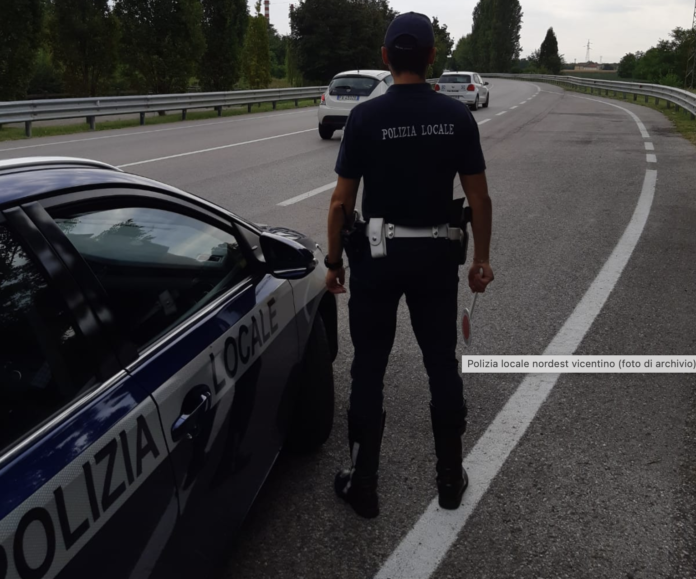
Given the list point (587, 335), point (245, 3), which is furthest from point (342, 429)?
point (245, 3)

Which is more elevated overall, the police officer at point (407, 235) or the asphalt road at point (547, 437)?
the police officer at point (407, 235)

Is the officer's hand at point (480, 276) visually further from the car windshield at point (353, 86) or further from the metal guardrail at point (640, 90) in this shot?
the metal guardrail at point (640, 90)

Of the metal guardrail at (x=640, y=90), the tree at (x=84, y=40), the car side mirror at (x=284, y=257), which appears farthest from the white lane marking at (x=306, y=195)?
the tree at (x=84, y=40)

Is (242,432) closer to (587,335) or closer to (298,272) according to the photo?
(298,272)

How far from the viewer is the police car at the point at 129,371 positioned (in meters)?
1.57

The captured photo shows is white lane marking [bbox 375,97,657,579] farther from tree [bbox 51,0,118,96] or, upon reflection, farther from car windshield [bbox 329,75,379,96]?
tree [bbox 51,0,118,96]

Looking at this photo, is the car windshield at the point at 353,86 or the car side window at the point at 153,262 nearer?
the car side window at the point at 153,262

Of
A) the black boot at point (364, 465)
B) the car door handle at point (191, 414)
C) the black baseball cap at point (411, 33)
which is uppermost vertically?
the black baseball cap at point (411, 33)

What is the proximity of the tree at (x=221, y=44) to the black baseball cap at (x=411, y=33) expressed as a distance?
89.7 ft

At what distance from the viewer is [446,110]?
263 centimetres

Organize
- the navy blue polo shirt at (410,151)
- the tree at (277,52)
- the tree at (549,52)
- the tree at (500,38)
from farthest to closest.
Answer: the tree at (549,52) → the tree at (500,38) → the tree at (277,52) → the navy blue polo shirt at (410,151)

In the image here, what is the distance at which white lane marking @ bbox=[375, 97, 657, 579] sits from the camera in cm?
268

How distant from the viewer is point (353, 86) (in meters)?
16.6

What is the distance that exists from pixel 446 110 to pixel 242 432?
1.31 meters
